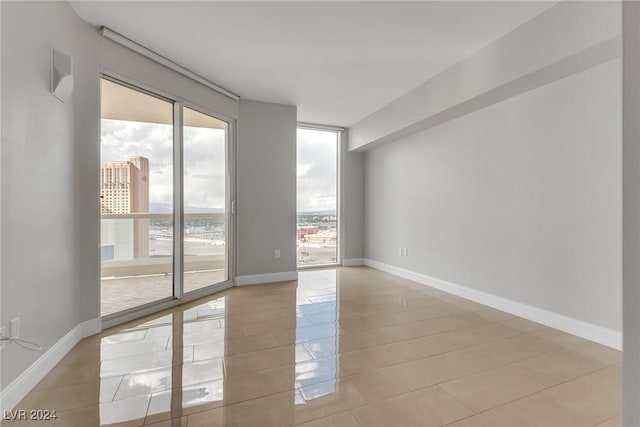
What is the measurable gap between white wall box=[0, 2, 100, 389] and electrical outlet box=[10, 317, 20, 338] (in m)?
0.04

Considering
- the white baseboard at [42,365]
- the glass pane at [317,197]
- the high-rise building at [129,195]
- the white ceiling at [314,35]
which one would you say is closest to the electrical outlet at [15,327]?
the white baseboard at [42,365]

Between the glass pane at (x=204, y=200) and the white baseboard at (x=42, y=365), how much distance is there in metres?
1.12

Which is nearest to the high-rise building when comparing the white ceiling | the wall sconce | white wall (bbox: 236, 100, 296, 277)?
the wall sconce

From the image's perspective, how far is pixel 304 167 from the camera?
18.5 ft

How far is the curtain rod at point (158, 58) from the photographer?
8.92ft

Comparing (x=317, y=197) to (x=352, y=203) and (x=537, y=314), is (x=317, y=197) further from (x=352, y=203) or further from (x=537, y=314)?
(x=537, y=314)

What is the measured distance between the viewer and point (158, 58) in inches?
124

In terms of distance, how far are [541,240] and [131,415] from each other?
11.1ft

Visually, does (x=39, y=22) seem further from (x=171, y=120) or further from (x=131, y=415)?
(x=131, y=415)

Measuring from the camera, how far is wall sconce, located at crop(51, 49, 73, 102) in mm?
2127

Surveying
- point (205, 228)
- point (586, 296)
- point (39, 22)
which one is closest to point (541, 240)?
point (586, 296)
